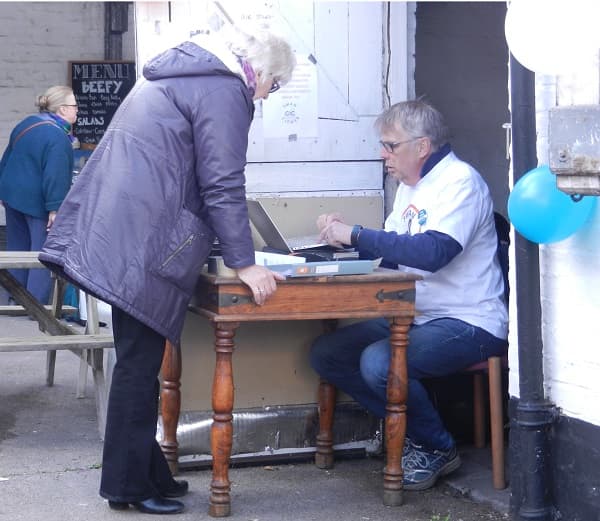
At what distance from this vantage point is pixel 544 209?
3182 millimetres

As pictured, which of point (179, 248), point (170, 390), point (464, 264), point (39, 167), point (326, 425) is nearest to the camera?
point (179, 248)

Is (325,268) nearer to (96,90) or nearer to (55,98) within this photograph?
(55,98)

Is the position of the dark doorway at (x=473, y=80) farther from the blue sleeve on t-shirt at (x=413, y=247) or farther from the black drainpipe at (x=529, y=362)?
the black drainpipe at (x=529, y=362)

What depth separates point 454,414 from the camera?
4.91m

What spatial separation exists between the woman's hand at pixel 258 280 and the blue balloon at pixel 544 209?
87 centimetres

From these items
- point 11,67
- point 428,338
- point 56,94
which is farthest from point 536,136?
point 11,67

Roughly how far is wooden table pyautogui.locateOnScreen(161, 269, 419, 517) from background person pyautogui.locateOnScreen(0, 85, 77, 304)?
410cm

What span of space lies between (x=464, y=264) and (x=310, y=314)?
30.0 inches

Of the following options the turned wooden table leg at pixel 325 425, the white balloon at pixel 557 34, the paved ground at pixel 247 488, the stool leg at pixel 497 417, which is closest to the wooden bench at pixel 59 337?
the paved ground at pixel 247 488

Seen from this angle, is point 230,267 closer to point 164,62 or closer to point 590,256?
point 164,62

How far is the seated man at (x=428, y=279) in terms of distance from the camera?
410 centimetres

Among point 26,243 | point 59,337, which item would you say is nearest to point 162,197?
point 59,337

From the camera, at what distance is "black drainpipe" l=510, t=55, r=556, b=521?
3.58m

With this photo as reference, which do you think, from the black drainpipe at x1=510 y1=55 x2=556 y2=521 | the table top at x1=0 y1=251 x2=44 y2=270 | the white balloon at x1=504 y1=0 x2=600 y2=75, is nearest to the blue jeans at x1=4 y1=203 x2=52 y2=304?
the table top at x1=0 y1=251 x2=44 y2=270
